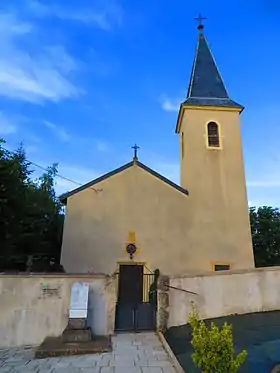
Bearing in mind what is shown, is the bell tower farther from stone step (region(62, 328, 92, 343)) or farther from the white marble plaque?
stone step (region(62, 328, 92, 343))

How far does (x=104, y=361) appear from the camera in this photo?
560cm

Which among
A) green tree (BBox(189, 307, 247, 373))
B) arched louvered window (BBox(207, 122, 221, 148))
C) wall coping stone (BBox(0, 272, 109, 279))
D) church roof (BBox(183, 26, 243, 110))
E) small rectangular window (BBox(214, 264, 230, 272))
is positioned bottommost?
green tree (BBox(189, 307, 247, 373))

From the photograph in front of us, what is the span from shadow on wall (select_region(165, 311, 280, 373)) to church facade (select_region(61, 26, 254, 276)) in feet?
13.4

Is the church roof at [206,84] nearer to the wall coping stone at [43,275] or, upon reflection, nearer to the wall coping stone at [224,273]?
the wall coping stone at [224,273]

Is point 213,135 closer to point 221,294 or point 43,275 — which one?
point 221,294

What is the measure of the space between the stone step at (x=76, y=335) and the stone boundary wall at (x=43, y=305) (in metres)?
0.60

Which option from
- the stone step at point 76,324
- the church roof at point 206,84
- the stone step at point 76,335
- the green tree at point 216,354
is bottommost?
the stone step at point 76,335

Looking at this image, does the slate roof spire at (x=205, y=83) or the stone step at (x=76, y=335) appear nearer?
the stone step at (x=76, y=335)

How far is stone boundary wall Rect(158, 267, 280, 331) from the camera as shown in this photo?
28.3 ft

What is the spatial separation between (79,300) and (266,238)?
55.9 ft

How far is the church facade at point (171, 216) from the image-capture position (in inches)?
500

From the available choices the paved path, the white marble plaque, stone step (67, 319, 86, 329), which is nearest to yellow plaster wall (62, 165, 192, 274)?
the white marble plaque

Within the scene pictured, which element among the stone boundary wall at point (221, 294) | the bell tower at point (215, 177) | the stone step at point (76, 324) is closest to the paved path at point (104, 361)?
the stone step at point (76, 324)

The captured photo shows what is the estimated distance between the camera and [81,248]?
1257cm
